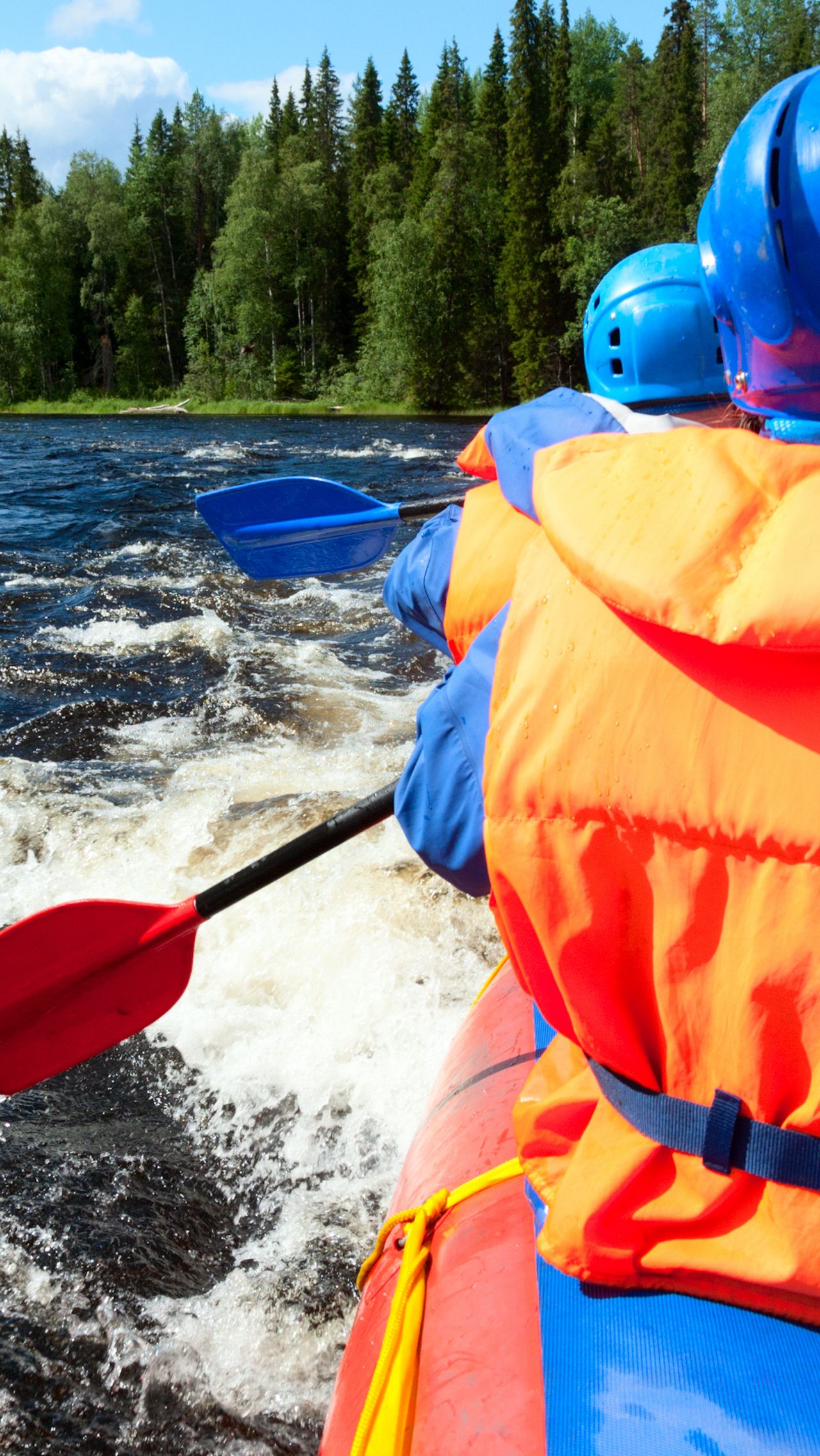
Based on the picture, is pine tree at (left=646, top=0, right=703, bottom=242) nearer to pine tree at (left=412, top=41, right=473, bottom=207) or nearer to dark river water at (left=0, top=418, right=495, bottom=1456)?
pine tree at (left=412, top=41, right=473, bottom=207)

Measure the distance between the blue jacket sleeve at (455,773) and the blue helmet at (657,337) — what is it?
119cm

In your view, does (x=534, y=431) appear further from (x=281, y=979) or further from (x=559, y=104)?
(x=559, y=104)

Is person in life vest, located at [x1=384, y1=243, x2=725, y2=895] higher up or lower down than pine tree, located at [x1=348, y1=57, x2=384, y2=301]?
lower down

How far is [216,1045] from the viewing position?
3.18 meters

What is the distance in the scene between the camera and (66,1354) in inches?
84.7

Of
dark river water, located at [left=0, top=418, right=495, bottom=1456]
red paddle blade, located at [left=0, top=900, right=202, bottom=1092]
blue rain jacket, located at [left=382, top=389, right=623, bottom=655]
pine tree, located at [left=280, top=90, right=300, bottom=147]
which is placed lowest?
dark river water, located at [left=0, top=418, right=495, bottom=1456]

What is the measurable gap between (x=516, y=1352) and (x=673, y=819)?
648 mm

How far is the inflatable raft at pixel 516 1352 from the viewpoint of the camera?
909mm

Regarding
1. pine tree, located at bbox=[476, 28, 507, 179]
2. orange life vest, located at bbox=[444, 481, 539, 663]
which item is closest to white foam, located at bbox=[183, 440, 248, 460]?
orange life vest, located at bbox=[444, 481, 539, 663]

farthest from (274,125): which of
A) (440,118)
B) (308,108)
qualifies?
(440,118)

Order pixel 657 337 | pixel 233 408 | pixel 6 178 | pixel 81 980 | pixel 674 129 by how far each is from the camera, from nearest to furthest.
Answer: pixel 657 337 → pixel 81 980 → pixel 674 129 → pixel 233 408 → pixel 6 178

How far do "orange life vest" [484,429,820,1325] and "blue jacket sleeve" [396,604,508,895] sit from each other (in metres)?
0.14

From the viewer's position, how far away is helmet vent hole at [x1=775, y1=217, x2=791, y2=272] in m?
0.97

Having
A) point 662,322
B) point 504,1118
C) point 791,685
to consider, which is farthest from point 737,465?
point 662,322
